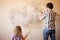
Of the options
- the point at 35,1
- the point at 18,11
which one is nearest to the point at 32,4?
the point at 35,1

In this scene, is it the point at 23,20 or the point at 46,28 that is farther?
the point at 23,20

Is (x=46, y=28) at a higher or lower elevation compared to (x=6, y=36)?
higher

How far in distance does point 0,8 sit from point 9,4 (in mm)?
242

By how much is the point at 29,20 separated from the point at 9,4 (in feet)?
2.05

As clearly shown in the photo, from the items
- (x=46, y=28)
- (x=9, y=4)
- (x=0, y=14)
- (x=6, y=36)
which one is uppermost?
(x=9, y=4)

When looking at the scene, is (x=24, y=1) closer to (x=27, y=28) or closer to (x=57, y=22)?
(x=27, y=28)

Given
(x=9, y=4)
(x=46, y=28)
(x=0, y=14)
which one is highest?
(x=9, y=4)

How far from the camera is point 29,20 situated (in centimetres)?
391

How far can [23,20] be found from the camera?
154 inches

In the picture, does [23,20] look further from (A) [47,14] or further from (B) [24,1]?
(A) [47,14]

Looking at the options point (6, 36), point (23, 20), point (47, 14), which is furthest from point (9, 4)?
point (47, 14)

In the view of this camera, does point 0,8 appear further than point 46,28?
Yes

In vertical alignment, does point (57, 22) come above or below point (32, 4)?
below

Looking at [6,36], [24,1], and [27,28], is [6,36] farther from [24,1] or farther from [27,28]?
[24,1]
